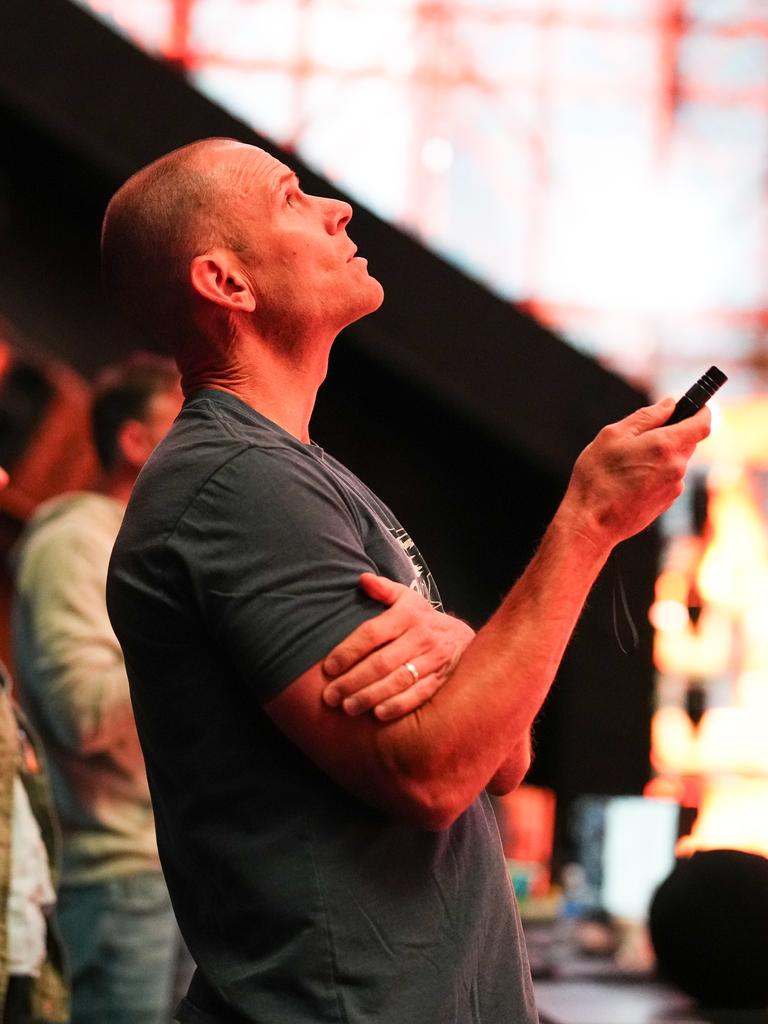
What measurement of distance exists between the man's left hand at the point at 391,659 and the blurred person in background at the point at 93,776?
4.74ft

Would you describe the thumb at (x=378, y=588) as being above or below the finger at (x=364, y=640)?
above

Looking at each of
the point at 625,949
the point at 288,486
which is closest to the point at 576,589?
the point at 288,486

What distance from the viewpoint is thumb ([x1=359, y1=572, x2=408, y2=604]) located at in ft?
3.83

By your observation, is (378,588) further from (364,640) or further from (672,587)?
(672,587)

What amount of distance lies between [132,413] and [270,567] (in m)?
1.75

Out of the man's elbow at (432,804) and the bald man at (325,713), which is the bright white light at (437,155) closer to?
the bald man at (325,713)

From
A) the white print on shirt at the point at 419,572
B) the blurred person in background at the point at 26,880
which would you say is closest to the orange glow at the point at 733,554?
the blurred person in background at the point at 26,880

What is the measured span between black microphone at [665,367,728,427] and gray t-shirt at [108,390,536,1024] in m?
0.29

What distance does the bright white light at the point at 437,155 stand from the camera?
9.15 metres

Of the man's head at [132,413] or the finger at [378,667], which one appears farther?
the man's head at [132,413]

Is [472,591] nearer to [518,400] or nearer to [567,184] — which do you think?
[518,400]

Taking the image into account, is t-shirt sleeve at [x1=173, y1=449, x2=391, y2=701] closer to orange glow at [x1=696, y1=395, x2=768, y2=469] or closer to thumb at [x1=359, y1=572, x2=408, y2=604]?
thumb at [x1=359, y1=572, x2=408, y2=604]

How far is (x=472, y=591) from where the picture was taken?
14.2ft

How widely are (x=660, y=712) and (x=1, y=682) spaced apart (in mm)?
6677
